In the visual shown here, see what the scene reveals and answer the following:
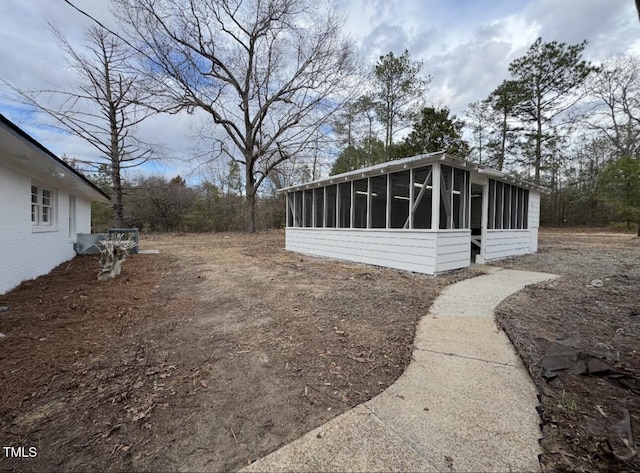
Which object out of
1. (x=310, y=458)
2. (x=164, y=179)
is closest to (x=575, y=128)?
(x=310, y=458)

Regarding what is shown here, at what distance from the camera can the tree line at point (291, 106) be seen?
41.8 ft

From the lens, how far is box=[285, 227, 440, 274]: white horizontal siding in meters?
6.21

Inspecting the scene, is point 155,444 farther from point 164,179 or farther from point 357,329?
point 164,179

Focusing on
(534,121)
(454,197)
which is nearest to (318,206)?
(454,197)

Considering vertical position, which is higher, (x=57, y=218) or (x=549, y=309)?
(x=57, y=218)

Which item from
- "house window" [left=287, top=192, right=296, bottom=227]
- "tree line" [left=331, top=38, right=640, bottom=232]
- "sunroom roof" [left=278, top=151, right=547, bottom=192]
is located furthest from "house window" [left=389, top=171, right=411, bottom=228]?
"tree line" [left=331, top=38, right=640, bottom=232]

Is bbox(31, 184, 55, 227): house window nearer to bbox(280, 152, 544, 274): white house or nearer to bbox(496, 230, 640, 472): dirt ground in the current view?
bbox(280, 152, 544, 274): white house

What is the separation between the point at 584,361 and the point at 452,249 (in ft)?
14.2

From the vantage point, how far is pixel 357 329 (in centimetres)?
320

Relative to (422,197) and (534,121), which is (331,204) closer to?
(422,197)

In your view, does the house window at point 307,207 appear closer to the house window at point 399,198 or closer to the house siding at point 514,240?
the house window at point 399,198

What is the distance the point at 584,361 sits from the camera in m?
2.31

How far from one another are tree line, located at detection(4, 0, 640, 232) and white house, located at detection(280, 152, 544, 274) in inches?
364

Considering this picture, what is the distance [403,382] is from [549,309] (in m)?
3.09
